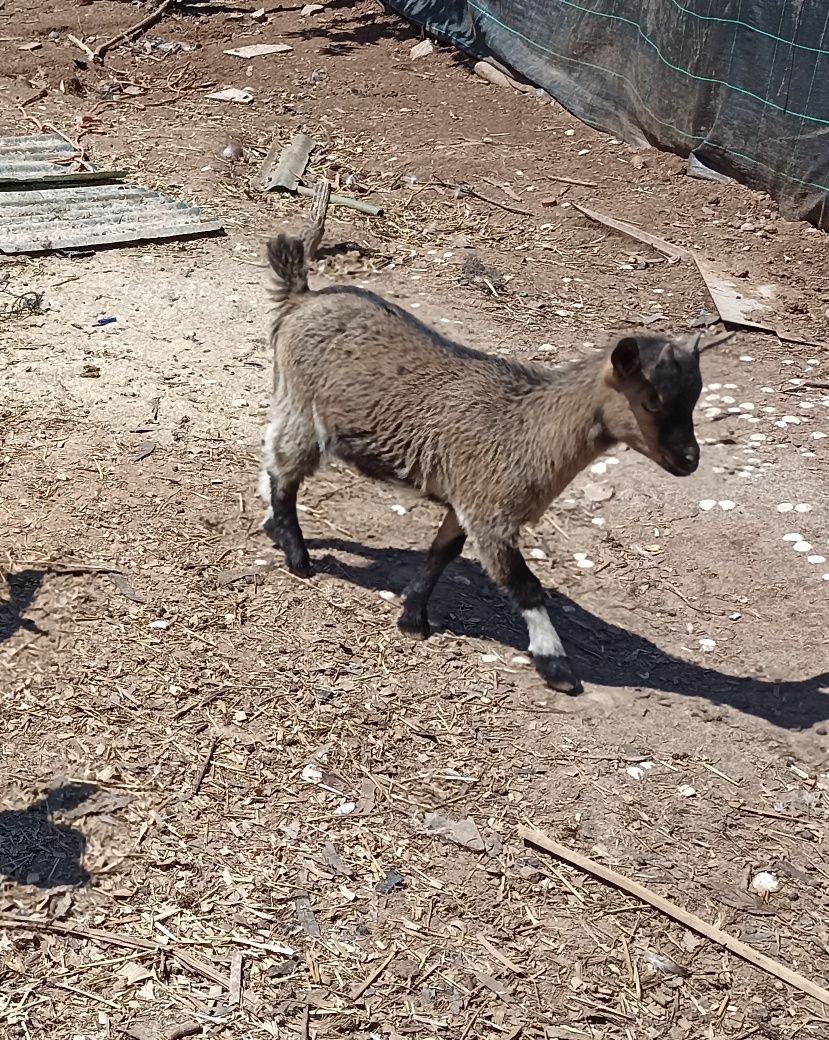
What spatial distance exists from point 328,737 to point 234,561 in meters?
1.35

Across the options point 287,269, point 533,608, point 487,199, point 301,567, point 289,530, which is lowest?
point 487,199

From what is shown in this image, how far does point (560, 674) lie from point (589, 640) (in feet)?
1.82

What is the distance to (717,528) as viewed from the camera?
6.82 m

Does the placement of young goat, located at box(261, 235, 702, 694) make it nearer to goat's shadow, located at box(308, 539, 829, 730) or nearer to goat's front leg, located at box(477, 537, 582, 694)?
goat's front leg, located at box(477, 537, 582, 694)

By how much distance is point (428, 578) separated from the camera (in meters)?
5.74

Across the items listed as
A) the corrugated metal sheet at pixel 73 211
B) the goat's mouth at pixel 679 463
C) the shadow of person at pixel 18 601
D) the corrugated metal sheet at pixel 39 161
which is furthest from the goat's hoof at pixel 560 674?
the corrugated metal sheet at pixel 39 161

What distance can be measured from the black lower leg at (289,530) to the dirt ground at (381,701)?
15cm

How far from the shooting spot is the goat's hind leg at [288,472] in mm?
5859

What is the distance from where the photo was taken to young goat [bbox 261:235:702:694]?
5301 mm

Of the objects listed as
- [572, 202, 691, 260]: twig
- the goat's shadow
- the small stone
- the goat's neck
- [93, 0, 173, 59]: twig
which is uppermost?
the goat's neck

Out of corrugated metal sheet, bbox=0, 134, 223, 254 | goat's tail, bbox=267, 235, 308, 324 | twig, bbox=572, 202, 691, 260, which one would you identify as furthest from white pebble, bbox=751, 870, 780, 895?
corrugated metal sheet, bbox=0, 134, 223, 254

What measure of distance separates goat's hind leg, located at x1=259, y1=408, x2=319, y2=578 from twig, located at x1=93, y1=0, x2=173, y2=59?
32.2 feet

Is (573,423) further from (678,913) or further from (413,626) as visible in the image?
(678,913)

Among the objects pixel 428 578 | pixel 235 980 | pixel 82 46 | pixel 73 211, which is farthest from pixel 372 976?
pixel 82 46
